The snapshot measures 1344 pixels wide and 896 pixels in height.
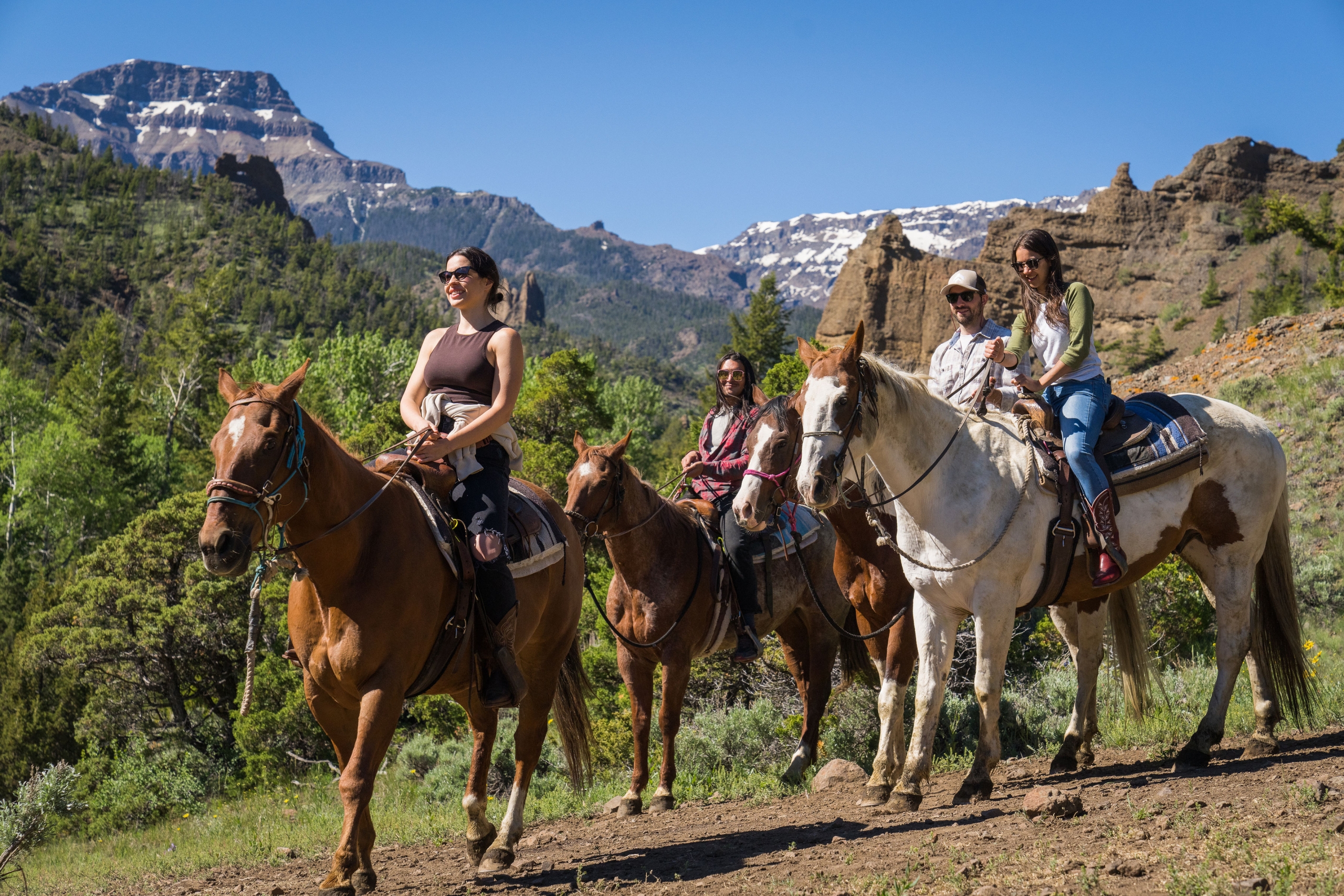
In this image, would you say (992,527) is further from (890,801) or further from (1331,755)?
(1331,755)

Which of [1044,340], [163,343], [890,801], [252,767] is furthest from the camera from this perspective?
[163,343]

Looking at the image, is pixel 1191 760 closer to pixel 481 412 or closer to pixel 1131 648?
pixel 1131 648

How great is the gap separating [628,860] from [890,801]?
66.2 inches

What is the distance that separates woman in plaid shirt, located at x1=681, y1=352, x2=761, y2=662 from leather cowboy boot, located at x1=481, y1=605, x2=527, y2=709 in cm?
342

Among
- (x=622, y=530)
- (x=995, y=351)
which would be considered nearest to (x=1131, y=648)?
(x=995, y=351)

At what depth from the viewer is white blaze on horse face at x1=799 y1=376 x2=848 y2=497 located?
18.1 ft

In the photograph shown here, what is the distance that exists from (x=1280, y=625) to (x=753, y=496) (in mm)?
4166

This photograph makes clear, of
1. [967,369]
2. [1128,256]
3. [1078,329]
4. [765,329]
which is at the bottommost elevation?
[967,369]

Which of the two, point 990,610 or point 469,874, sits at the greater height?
point 990,610

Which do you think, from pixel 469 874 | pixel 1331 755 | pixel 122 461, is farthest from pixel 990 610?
pixel 122 461

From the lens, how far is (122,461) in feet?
149

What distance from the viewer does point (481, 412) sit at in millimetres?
5680

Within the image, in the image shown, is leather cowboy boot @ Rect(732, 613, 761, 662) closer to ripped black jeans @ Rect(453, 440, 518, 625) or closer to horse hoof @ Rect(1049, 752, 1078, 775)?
horse hoof @ Rect(1049, 752, 1078, 775)

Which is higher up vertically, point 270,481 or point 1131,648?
point 270,481
